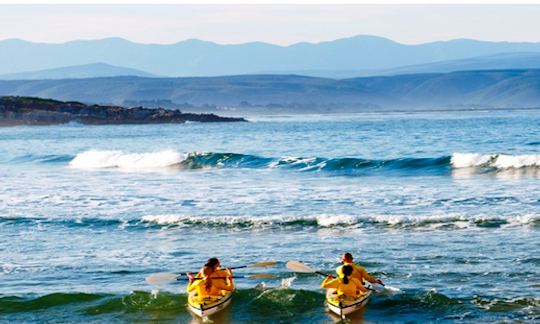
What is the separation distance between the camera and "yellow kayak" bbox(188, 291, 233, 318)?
16.7 meters

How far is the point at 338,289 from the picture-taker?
1664 cm

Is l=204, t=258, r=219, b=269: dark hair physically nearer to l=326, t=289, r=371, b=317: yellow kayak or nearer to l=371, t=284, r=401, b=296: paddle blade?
l=326, t=289, r=371, b=317: yellow kayak

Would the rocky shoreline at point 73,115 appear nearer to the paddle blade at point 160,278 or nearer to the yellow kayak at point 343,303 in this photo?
the paddle blade at point 160,278

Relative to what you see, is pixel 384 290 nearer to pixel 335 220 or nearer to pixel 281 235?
pixel 281 235

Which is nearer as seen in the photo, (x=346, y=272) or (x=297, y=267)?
(x=346, y=272)

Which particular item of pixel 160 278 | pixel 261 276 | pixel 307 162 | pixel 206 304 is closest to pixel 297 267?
pixel 261 276

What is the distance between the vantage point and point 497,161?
39.8 meters

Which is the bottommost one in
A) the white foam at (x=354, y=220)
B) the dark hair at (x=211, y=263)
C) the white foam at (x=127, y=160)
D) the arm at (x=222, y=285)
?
the white foam at (x=127, y=160)

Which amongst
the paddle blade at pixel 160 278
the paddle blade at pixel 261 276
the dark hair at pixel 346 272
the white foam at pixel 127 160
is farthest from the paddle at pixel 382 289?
the white foam at pixel 127 160

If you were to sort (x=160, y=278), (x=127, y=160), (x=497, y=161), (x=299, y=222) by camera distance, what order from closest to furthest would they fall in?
(x=160, y=278)
(x=299, y=222)
(x=497, y=161)
(x=127, y=160)

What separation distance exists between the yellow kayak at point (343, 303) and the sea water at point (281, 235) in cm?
15

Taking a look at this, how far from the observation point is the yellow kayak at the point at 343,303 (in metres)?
16.3

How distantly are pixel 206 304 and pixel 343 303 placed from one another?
235cm

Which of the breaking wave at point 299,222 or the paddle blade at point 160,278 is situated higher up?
the paddle blade at point 160,278
